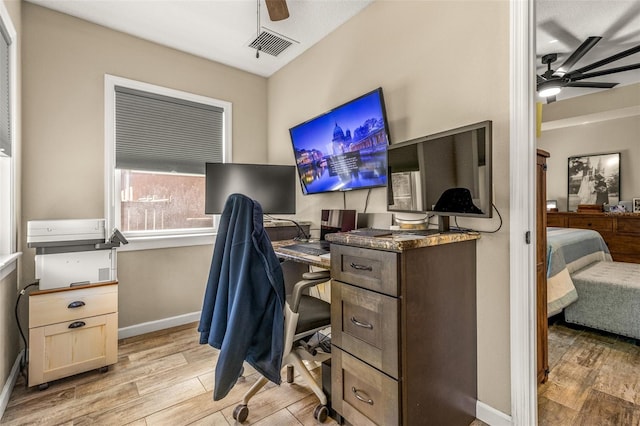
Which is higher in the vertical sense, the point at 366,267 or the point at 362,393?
the point at 366,267

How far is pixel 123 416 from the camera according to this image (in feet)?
5.25

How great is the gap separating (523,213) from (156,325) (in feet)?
9.75

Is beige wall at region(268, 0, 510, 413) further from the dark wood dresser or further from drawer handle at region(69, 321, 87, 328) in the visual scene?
drawer handle at region(69, 321, 87, 328)

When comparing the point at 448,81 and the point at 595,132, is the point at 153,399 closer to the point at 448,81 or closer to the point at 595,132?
the point at 448,81

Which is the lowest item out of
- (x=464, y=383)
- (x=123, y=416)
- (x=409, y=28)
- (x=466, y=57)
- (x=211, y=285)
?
(x=123, y=416)

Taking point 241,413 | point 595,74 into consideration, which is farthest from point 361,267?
point 595,74

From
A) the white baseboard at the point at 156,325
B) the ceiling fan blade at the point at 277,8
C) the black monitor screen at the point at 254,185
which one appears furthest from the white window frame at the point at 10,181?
the ceiling fan blade at the point at 277,8

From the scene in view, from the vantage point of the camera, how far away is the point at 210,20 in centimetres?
242

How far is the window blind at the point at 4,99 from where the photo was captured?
172 cm

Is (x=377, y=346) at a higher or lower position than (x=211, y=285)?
lower

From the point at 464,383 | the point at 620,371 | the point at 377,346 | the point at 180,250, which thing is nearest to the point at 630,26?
the point at 620,371

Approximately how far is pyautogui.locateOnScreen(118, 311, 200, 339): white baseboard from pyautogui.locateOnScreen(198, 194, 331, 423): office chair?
146 cm

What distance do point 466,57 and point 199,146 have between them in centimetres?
246

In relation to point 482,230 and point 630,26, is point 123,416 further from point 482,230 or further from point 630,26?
point 630,26
